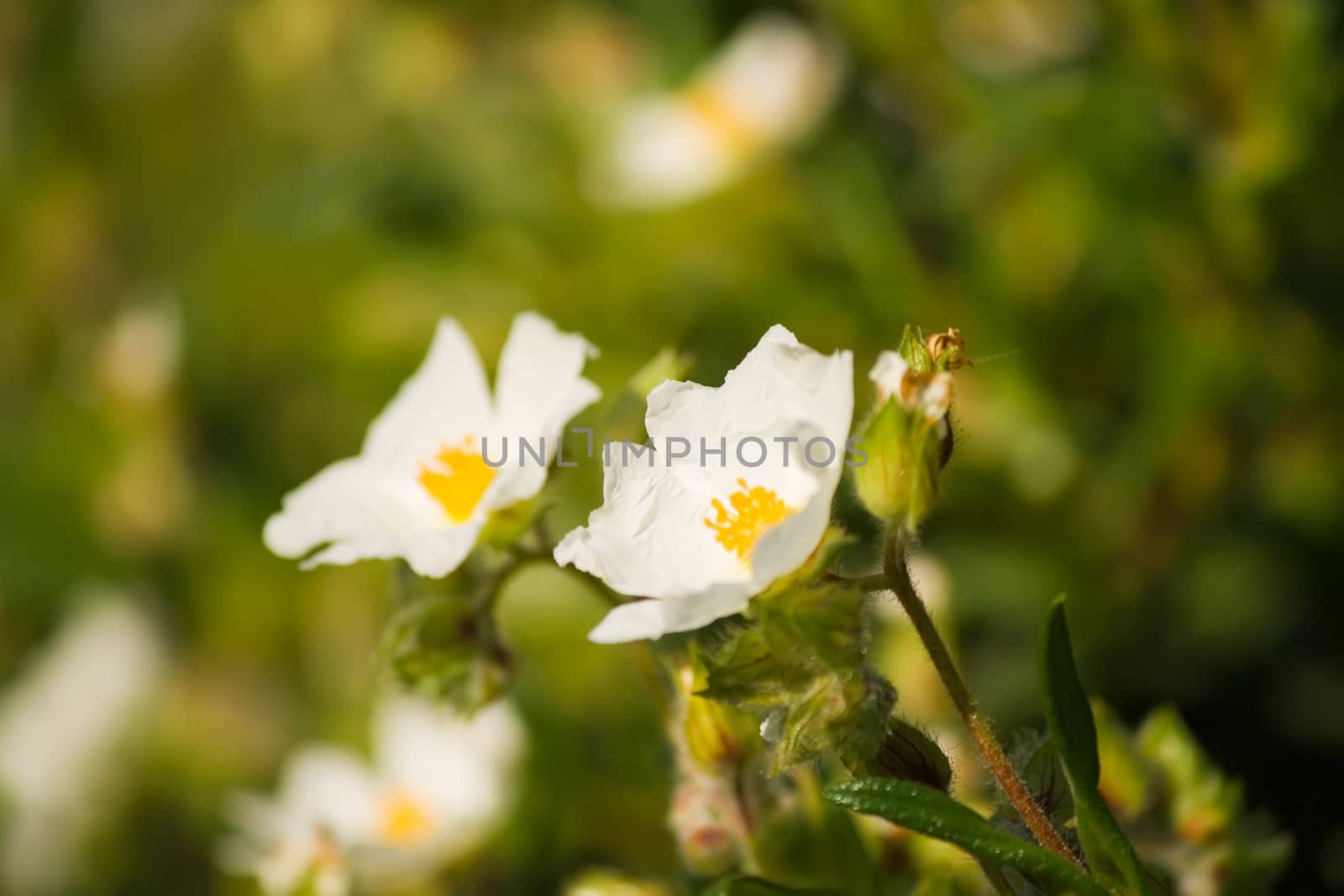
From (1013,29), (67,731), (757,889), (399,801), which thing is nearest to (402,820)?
(399,801)

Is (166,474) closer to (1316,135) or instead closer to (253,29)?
(253,29)

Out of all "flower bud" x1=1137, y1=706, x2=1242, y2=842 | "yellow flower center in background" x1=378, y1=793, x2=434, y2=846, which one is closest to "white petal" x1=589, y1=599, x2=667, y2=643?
"flower bud" x1=1137, y1=706, x2=1242, y2=842

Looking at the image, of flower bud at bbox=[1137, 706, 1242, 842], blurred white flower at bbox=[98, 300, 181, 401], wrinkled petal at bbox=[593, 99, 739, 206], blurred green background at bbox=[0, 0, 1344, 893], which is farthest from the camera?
blurred white flower at bbox=[98, 300, 181, 401]

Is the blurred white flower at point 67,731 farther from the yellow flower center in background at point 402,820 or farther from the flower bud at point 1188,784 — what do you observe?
the flower bud at point 1188,784

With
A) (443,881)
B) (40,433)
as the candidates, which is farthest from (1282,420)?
(40,433)

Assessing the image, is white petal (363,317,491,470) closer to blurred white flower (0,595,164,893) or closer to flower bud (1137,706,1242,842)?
flower bud (1137,706,1242,842)

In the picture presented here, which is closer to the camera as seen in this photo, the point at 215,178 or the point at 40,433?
the point at 40,433
